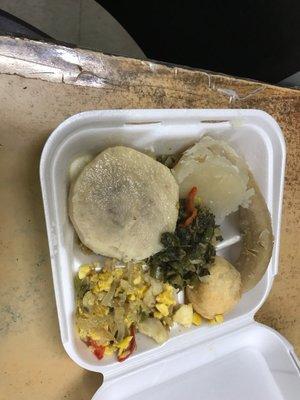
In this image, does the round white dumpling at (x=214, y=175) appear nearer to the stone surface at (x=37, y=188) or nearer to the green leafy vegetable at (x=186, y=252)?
the green leafy vegetable at (x=186, y=252)

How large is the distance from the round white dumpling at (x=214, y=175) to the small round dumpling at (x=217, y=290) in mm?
165

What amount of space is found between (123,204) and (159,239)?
14cm

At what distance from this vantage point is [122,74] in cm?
142

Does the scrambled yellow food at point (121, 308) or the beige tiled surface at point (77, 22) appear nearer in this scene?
the scrambled yellow food at point (121, 308)

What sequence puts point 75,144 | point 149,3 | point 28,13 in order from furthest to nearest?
point 149,3
point 28,13
point 75,144

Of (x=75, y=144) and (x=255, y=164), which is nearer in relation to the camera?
(x=75, y=144)

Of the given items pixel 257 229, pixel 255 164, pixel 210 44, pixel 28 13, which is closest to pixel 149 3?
pixel 210 44

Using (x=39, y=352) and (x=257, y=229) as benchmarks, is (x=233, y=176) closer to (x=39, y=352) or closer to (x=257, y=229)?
(x=257, y=229)

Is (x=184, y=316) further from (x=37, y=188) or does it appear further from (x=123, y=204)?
(x=37, y=188)

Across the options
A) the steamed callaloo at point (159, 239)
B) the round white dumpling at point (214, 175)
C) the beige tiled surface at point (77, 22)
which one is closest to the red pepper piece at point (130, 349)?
the steamed callaloo at point (159, 239)

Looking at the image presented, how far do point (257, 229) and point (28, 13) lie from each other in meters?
1.18

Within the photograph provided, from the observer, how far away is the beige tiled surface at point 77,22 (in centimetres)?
190

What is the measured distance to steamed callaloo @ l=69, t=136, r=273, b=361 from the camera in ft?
4.26

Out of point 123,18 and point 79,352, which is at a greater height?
point 123,18
